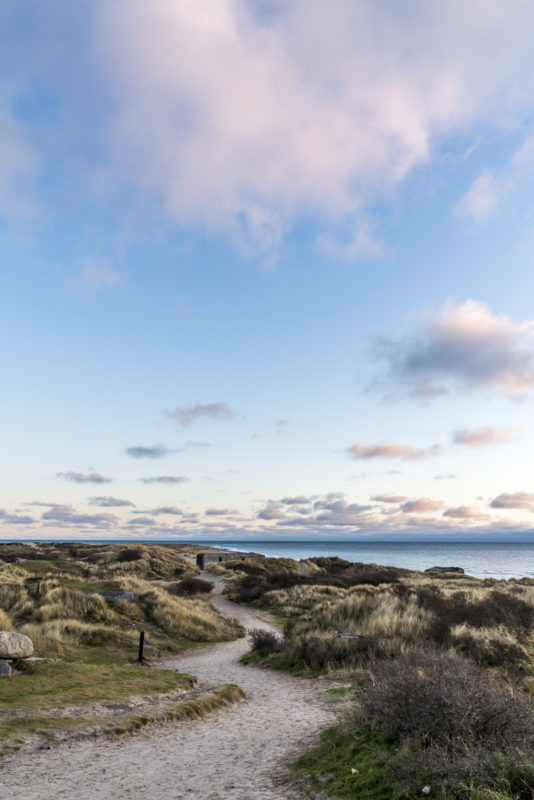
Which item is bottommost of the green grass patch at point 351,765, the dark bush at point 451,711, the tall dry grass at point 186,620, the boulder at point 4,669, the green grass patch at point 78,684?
the tall dry grass at point 186,620

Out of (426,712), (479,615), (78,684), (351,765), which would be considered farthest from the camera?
(479,615)

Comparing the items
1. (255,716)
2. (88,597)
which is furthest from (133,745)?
(88,597)

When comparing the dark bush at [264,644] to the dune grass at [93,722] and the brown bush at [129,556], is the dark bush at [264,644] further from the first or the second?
the brown bush at [129,556]

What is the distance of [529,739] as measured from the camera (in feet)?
21.2

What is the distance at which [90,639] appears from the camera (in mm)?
19766

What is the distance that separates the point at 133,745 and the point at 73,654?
29.6 feet

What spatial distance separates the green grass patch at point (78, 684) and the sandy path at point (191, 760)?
2.15m

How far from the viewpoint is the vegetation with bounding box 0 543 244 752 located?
11.4 m

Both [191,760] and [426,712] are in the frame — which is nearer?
[426,712]

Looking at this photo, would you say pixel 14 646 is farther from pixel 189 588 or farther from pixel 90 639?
pixel 189 588

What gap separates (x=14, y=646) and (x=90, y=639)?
6122mm

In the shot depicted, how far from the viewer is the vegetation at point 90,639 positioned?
37.4ft

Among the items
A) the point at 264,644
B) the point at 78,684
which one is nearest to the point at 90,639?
the point at 264,644

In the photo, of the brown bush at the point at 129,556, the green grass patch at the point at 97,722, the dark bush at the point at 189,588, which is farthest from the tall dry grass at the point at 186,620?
the brown bush at the point at 129,556
